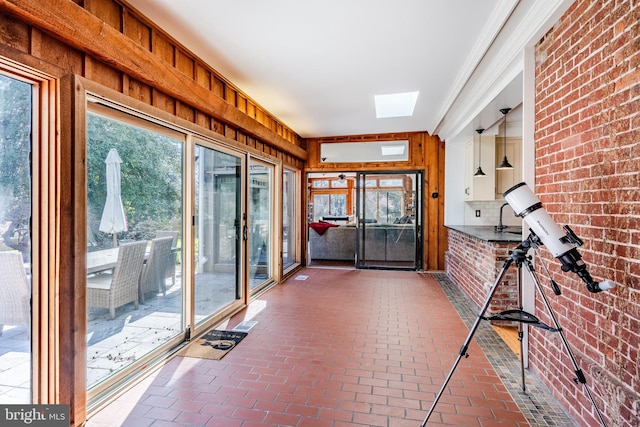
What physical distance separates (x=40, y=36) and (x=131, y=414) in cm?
221

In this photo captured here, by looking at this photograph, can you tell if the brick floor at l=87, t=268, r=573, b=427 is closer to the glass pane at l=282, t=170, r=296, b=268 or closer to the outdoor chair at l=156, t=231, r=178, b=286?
the outdoor chair at l=156, t=231, r=178, b=286

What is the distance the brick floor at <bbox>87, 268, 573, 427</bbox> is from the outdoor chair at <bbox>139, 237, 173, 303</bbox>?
646mm

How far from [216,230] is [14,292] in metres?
2.07

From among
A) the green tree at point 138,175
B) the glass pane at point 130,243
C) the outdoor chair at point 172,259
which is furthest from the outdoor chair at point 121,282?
the outdoor chair at point 172,259

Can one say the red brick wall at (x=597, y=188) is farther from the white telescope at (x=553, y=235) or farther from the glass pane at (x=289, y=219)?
the glass pane at (x=289, y=219)

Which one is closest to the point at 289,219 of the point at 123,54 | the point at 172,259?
the point at 172,259

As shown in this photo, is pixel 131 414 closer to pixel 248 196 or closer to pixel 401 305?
pixel 248 196

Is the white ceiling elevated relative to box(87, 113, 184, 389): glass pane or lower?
elevated

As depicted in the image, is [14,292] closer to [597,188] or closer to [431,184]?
[597,188]

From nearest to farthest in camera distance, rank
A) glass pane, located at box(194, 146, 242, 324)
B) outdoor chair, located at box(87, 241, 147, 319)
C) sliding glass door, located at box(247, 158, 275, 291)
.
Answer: outdoor chair, located at box(87, 241, 147, 319) → glass pane, located at box(194, 146, 242, 324) → sliding glass door, located at box(247, 158, 275, 291)

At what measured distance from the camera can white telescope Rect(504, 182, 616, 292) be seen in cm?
159

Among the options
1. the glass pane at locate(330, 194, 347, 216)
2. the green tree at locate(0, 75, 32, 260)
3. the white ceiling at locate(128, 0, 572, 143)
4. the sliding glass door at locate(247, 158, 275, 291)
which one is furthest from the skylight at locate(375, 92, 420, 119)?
the glass pane at locate(330, 194, 347, 216)

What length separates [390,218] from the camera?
6586mm

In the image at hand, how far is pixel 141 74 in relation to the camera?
2195mm
